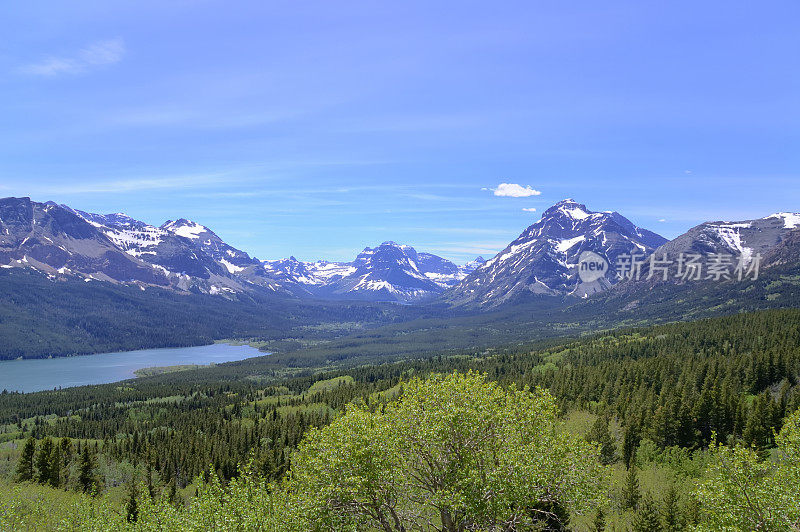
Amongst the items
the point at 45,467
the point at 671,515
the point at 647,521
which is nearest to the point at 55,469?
the point at 45,467

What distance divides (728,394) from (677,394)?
12.1 metres

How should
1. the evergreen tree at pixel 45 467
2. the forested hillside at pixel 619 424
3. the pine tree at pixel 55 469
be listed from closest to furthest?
the forested hillside at pixel 619 424 < the evergreen tree at pixel 45 467 < the pine tree at pixel 55 469

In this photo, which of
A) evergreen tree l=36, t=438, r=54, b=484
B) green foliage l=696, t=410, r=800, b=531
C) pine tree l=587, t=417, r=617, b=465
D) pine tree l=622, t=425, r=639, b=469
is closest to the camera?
green foliage l=696, t=410, r=800, b=531

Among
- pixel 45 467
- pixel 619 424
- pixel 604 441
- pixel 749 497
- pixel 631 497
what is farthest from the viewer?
pixel 619 424

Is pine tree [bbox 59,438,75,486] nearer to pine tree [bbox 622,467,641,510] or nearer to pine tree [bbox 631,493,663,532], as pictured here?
pine tree [bbox 622,467,641,510]

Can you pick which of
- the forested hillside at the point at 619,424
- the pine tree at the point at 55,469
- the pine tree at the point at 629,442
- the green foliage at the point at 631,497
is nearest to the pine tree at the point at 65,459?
the forested hillside at the point at 619,424

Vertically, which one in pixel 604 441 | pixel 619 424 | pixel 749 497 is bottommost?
pixel 619 424

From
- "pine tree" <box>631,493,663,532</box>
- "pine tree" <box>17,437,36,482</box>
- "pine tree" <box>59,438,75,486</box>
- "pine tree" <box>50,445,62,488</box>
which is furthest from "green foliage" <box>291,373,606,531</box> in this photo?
"pine tree" <box>59,438,75,486</box>

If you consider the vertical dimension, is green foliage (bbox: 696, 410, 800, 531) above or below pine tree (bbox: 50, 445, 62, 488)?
above

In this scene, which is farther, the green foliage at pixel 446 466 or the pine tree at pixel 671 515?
the pine tree at pixel 671 515

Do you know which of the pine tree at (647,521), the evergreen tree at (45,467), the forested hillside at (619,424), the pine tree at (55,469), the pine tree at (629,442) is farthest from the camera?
the pine tree at (55,469)

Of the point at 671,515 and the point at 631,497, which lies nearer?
the point at 671,515

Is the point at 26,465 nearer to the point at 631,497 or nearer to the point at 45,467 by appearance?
the point at 45,467

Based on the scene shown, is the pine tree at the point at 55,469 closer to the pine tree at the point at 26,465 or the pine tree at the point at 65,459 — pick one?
the pine tree at the point at 65,459
